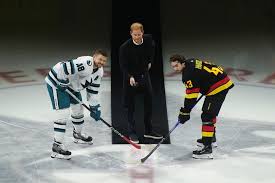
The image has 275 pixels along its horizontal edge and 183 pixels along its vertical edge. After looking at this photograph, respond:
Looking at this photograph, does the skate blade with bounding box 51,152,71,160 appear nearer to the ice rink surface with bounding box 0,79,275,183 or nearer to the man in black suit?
the ice rink surface with bounding box 0,79,275,183

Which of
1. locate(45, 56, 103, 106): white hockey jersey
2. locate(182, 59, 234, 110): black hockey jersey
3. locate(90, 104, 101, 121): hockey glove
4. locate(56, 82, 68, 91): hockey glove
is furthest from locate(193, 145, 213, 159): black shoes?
locate(56, 82, 68, 91): hockey glove

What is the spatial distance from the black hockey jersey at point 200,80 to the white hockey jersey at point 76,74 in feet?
2.67

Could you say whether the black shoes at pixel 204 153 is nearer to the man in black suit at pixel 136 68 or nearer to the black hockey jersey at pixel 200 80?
the black hockey jersey at pixel 200 80

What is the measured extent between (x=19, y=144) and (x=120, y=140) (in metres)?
0.96

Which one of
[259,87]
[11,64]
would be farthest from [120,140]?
[11,64]

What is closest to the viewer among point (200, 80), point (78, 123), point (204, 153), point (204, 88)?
point (200, 80)

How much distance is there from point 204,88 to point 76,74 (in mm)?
1128

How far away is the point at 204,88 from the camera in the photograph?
16.9ft

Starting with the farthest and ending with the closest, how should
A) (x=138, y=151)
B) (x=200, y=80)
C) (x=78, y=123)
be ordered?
(x=78, y=123), (x=138, y=151), (x=200, y=80)

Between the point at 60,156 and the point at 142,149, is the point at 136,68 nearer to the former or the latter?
the point at 142,149

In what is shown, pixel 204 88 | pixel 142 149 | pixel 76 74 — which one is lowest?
pixel 142 149

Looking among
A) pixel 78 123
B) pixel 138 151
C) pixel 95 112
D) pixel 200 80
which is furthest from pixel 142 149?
pixel 200 80

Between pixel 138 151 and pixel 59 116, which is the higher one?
pixel 59 116

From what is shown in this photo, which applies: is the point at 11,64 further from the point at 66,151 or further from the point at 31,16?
the point at 66,151
